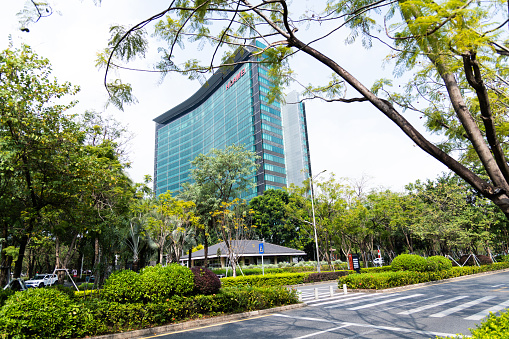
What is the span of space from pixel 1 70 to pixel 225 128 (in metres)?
75.7

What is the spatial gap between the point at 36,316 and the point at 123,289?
92.9 inches

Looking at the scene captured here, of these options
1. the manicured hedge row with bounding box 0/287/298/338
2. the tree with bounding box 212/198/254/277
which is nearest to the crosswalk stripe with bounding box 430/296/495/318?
the manicured hedge row with bounding box 0/287/298/338

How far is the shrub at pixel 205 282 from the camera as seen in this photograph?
390 inches

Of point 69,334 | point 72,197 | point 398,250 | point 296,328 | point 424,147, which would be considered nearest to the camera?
point 424,147

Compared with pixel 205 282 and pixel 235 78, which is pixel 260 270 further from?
pixel 235 78

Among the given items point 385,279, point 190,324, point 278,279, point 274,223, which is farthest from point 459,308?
point 274,223

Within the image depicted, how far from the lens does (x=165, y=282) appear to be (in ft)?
29.9

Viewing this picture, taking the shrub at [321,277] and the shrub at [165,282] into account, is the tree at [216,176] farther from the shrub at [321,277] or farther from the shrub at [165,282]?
the shrub at [165,282]

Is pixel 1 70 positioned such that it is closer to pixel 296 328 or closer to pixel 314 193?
pixel 296 328

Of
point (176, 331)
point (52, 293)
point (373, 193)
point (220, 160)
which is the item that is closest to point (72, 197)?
point (52, 293)

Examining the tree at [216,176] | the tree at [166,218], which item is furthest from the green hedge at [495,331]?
the tree at [216,176]

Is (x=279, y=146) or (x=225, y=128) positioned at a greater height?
(x=225, y=128)

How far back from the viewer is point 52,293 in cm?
726

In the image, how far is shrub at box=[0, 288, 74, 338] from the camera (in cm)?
619
